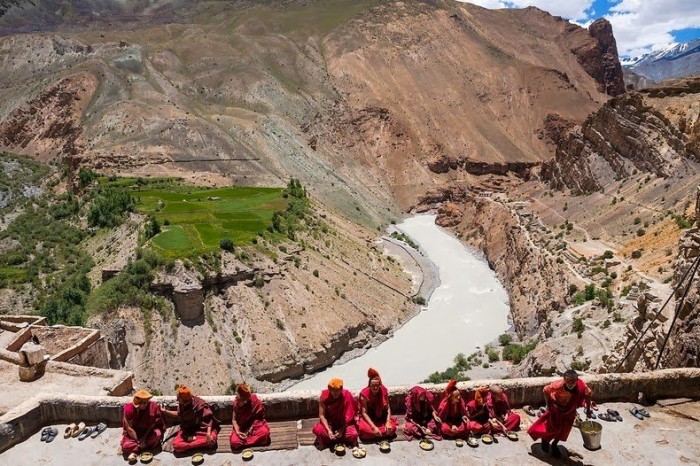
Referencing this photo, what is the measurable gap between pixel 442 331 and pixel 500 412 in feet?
77.8

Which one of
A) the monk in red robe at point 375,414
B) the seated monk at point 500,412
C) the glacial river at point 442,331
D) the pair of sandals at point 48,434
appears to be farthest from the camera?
the glacial river at point 442,331

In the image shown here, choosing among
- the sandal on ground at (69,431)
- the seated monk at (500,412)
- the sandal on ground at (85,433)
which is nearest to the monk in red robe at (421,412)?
the seated monk at (500,412)

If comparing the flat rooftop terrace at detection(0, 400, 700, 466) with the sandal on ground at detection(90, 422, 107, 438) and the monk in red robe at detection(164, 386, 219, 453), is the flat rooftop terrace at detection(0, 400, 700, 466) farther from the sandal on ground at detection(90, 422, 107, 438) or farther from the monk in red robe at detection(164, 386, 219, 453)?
the monk in red robe at detection(164, 386, 219, 453)

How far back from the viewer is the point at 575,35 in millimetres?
119250

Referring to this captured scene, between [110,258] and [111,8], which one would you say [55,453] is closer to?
[110,258]

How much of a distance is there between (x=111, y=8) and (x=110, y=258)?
108 metres

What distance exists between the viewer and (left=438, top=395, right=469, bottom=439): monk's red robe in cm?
895

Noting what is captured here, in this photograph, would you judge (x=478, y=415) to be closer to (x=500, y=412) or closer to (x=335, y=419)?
(x=500, y=412)

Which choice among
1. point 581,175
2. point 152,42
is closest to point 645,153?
point 581,175

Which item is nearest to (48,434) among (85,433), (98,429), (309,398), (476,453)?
(85,433)

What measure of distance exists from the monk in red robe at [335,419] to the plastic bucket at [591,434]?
12.3 ft

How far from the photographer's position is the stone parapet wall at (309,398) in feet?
31.5

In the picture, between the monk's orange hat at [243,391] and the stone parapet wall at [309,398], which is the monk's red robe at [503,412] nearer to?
the stone parapet wall at [309,398]

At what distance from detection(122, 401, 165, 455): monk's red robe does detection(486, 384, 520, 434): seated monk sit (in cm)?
565
